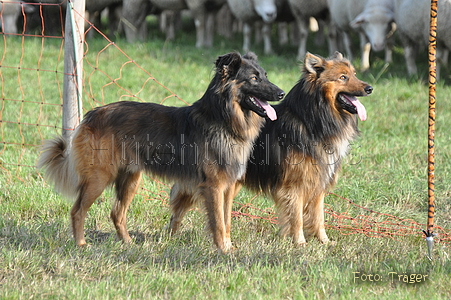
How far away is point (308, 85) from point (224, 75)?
802 millimetres

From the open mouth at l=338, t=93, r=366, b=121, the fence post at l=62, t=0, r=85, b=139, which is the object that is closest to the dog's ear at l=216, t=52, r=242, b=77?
the open mouth at l=338, t=93, r=366, b=121

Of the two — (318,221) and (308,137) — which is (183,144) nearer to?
(308,137)

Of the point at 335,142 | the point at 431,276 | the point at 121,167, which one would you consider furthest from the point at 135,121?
the point at 431,276

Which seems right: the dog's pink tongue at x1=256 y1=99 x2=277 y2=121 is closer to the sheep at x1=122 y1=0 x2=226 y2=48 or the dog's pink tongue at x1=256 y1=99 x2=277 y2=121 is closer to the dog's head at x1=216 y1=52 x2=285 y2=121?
the dog's head at x1=216 y1=52 x2=285 y2=121

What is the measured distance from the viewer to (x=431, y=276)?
380 centimetres

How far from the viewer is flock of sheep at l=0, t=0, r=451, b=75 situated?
10703mm

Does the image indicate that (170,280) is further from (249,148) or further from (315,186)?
(315,186)

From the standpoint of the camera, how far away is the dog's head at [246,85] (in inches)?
161

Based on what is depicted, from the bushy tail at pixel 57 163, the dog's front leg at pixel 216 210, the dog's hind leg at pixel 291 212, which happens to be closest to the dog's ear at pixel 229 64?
the dog's front leg at pixel 216 210

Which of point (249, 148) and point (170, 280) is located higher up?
point (249, 148)

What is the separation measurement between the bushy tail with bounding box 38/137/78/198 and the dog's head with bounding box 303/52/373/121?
2116 millimetres

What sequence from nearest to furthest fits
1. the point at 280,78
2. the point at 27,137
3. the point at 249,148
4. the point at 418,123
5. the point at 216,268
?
the point at 216,268 < the point at 249,148 < the point at 27,137 < the point at 418,123 < the point at 280,78

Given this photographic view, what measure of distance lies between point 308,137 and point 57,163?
2.12 m

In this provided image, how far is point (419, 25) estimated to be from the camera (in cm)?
1063
